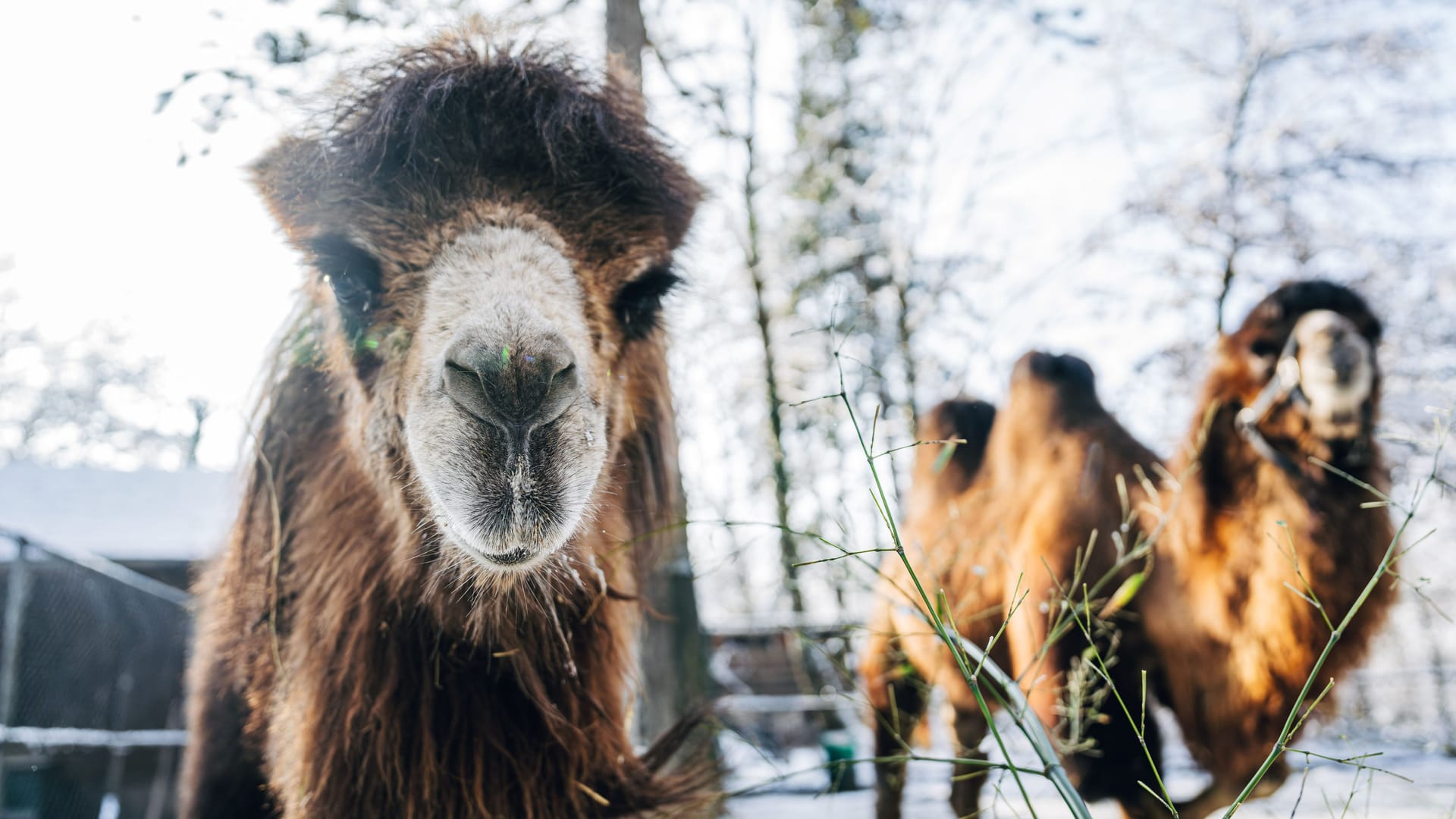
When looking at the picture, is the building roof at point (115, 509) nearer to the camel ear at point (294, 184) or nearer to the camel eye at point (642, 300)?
the camel ear at point (294, 184)

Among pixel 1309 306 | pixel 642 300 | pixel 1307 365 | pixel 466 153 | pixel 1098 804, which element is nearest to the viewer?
pixel 466 153

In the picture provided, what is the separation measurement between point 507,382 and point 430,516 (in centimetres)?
48

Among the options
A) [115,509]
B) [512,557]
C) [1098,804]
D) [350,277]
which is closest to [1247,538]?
[1098,804]

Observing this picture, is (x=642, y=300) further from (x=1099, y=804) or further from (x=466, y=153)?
(x=1099, y=804)

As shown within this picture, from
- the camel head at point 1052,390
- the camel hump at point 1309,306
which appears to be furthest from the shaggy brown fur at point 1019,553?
the camel hump at point 1309,306

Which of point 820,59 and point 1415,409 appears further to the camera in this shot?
point 820,59

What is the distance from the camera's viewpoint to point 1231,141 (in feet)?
35.8

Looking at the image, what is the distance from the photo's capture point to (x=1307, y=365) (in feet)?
11.0

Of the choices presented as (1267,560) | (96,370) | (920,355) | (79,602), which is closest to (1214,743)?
(1267,560)

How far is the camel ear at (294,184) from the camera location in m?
2.02

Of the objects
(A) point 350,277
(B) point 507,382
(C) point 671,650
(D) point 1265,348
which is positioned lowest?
(C) point 671,650

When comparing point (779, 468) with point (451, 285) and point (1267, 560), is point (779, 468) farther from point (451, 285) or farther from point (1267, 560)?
point (451, 285)

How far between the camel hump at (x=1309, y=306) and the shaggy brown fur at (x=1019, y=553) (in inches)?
31.0

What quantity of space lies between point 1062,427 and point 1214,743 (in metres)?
1.54
